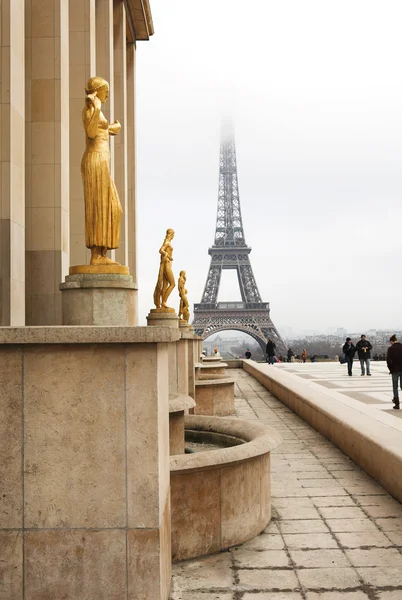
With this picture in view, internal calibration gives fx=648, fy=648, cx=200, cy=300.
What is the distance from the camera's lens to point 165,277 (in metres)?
16.0

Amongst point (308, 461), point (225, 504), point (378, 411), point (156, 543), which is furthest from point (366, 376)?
point (156, 543)

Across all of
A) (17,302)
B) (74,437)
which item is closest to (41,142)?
(17,302)

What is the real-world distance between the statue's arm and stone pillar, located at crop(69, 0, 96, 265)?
34.4ft

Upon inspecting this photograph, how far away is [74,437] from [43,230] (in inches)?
367

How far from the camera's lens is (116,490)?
444 cm

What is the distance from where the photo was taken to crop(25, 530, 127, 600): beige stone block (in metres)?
4.39

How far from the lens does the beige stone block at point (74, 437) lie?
174 inches

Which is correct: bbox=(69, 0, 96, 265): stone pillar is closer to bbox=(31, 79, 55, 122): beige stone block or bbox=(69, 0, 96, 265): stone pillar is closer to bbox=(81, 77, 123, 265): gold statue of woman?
bbox=(31, 79, 55, 122): beige stone block

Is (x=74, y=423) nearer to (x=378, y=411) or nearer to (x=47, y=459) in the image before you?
(x=47, y=459)

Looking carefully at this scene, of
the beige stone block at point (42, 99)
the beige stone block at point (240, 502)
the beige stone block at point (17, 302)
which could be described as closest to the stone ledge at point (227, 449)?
the beige stone block at point (240, 502)

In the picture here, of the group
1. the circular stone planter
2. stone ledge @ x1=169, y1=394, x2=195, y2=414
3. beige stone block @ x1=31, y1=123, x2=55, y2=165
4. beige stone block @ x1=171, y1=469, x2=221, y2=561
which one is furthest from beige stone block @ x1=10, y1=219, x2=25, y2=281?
beige stone block @ x1=171, y1=469, x2=221, y2=561

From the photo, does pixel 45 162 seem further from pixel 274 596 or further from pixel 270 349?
pixel 270 349

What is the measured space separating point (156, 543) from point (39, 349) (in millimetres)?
1545

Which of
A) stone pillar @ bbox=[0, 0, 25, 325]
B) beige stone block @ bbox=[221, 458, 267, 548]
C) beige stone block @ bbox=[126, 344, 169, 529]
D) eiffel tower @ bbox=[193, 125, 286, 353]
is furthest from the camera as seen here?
eiffel tower @ bbox=[193, 125, 286, 353]
